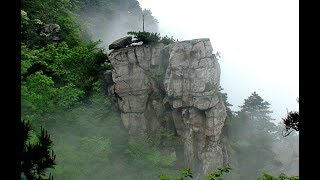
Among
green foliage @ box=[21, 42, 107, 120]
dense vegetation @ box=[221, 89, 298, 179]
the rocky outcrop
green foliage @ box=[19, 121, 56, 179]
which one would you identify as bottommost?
dense vegetation @ box=[221, 89, 298, 179]

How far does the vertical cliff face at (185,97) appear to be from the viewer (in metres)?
31.1

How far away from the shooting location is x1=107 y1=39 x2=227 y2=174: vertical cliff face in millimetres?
31078

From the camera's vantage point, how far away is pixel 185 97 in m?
31.3

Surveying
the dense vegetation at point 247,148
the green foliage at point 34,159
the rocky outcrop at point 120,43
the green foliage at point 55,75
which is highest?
the rocky outcrop at point 120,43

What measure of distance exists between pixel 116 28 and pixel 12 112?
63362 mm

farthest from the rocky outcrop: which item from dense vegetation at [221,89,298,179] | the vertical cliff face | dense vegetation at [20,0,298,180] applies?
dense vegetation at [221,89,298,179]

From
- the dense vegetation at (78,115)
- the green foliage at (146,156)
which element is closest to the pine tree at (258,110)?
the dense vegetation at (78,115)

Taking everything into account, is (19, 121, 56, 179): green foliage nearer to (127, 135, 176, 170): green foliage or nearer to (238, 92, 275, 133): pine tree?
(127, 135, 176, 170): green foliage

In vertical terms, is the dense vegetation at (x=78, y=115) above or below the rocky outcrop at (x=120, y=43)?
below

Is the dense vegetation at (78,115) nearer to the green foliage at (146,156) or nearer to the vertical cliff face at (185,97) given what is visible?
the green foliage at (146,156)

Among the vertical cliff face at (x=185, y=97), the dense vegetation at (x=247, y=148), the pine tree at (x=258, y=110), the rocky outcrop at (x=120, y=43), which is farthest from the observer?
the pine tree at (x=258, y=110)
